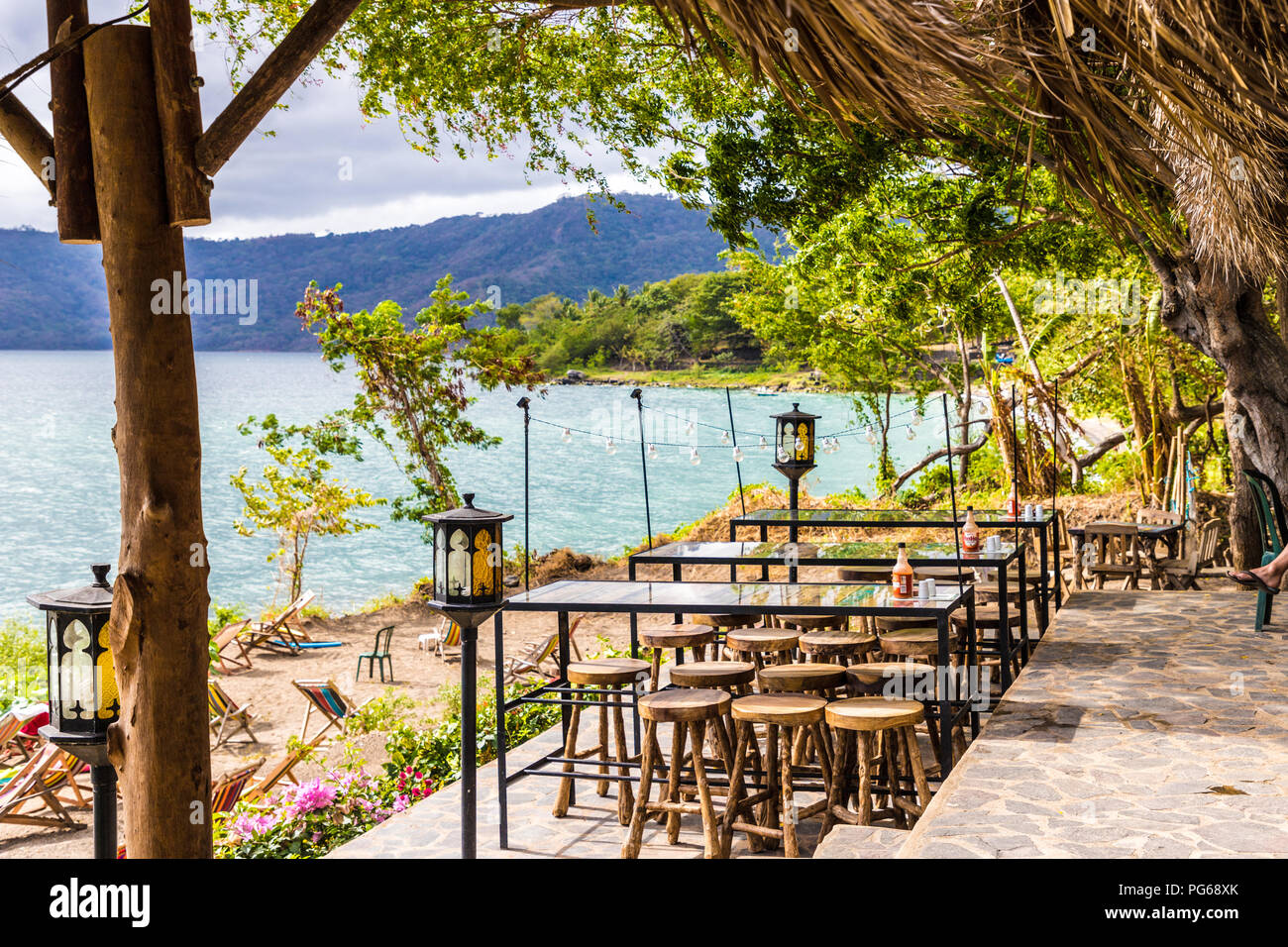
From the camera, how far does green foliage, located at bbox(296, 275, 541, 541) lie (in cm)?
1838

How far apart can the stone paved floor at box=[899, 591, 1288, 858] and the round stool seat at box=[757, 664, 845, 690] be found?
2.29ft

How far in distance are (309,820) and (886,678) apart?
3.62 metres

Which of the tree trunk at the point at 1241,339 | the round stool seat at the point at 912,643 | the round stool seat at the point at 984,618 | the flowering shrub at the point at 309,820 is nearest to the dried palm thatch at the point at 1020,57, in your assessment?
the round stool seat at the point at 912,643

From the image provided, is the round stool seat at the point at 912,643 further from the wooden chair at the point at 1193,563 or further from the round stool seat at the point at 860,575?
the wooden chair at the point at 1193,563

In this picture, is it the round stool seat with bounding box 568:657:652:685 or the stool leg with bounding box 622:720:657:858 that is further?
the round stool seat with bounding box 568:657:652:685

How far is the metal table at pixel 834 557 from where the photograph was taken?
→ 688 cm

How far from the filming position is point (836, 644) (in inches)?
226

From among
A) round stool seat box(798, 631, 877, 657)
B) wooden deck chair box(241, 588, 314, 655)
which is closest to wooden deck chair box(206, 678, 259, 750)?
wooden deck chair box(241, 588, 314, 655)

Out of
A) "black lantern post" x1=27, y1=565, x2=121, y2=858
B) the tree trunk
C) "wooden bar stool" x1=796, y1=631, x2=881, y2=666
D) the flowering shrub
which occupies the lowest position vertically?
the flowering shrub

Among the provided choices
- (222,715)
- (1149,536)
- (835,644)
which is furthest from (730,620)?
(222,715)

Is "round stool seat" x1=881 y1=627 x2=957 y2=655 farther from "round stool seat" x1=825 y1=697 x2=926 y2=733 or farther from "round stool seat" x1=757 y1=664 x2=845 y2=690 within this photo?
"round stool seat" x1=825 y1=697 x2=926 y2=733

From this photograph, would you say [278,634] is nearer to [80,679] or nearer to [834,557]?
[834,557]
